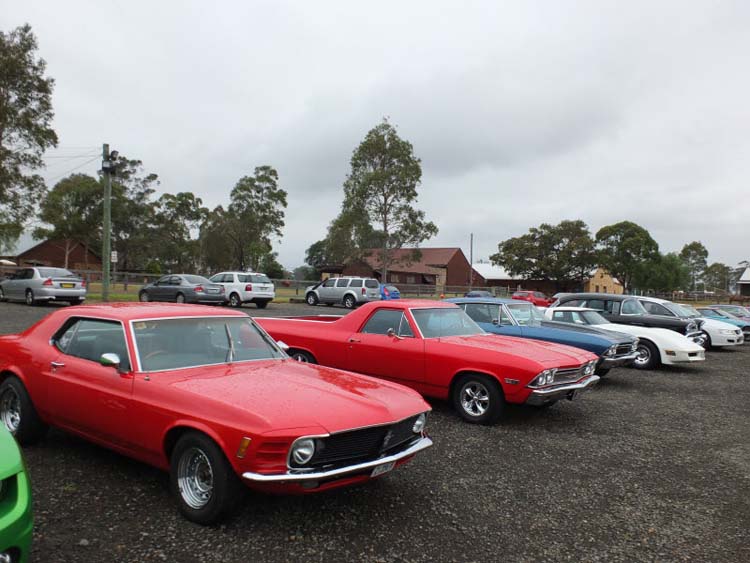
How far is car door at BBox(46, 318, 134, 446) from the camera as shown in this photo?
3.84 m

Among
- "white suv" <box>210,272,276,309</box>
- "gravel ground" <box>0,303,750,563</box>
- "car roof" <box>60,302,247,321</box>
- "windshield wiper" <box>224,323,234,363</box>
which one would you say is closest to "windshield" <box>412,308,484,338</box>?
"gravel ground" <box>0,303,750,563</box>

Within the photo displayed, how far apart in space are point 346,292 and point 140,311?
23421 mm

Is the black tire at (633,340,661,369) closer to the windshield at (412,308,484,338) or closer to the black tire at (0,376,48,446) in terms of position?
the windshield at (412,308,484,338)

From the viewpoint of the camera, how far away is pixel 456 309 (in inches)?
293

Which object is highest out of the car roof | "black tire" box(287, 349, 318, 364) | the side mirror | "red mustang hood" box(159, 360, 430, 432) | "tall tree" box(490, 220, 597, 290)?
"tall tree" box(490, 220, 597, 290)

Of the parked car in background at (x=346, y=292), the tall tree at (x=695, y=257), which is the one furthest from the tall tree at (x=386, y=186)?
the tall tree at (x=695, y=257)

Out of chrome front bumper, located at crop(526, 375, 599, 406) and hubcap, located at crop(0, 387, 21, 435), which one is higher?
chrome front bumper, located at crop(526, 375, 599, 406)

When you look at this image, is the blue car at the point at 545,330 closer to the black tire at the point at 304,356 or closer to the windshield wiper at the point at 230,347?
the black tire at the point at 304,356

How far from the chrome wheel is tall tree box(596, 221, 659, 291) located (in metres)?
59.5

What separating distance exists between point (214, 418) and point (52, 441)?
268 cm

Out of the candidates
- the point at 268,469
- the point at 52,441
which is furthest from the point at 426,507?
the point at 52,441

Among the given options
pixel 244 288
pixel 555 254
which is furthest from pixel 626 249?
pixel 244 288

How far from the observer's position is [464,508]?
3.88m

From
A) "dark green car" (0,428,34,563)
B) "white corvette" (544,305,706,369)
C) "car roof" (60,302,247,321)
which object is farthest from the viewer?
"white corvette" (544,305,706,369)
